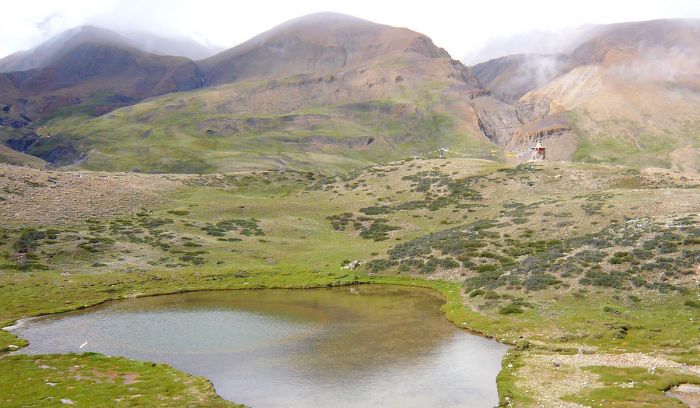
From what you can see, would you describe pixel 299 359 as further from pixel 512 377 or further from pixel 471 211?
pixel 471 211

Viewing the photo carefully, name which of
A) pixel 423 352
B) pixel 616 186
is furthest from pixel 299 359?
pixel 616 186

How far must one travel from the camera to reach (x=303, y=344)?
53.8 m

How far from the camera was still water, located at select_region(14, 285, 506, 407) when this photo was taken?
137 ft

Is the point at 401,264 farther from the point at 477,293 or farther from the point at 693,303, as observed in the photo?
the point at 693,303

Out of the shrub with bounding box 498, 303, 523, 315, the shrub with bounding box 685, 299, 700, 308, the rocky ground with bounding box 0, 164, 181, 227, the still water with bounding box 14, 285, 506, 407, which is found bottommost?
the still water with bounding box 14, 285, 506, 407

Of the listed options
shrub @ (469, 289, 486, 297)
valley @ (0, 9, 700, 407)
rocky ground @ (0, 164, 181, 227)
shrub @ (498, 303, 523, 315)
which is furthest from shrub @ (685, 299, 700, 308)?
rocky ground @ (0, 164, 181, 227)

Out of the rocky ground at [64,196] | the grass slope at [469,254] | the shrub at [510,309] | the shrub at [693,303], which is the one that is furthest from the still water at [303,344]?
the rocky ground at [64,196]

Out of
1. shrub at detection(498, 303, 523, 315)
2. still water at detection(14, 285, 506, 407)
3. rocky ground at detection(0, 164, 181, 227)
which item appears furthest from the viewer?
rocky ground at detection(0, 164, 181, 227)

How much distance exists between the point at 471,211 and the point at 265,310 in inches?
2593

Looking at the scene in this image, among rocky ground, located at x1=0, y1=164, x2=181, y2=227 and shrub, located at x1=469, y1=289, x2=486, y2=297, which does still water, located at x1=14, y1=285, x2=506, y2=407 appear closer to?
shrub, located at x1=469, y1=289, x2=486, y2=297

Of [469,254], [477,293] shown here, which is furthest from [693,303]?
[469,254]

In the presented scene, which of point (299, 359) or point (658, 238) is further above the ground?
point (658, 238)

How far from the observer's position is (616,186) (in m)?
128

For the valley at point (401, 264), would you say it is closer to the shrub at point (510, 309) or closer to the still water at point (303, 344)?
the shrub at point (510, 309)
